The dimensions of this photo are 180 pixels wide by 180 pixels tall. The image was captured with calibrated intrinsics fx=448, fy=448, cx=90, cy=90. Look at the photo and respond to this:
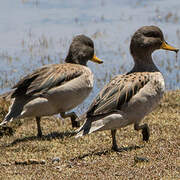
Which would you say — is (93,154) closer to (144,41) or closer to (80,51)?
(144,41)

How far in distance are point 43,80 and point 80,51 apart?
1.71 m

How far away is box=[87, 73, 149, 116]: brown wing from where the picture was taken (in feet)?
23.7

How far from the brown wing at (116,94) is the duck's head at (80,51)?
2.92m

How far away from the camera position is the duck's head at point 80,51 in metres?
10.4

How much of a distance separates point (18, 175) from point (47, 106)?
2741mm

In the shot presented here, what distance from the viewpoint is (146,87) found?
294 inches

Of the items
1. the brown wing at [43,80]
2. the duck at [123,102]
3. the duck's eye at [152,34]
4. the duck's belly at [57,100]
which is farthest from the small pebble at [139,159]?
the brown wing at [43,80]

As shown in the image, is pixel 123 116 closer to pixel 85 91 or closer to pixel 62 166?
pixel 62 166

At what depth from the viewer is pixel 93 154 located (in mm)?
7504

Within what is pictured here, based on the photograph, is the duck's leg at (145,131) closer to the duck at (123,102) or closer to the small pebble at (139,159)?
the duck at (123,102)

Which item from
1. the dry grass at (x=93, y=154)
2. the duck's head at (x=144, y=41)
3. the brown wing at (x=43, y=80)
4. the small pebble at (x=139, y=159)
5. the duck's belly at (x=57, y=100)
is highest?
the duck's head at (x=144, y=41)

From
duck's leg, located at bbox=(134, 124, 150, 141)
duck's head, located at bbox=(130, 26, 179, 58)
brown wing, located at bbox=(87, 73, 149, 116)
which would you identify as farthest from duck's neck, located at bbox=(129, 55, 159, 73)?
duck's leg, located at bbox=(134, 124, 150, 141)

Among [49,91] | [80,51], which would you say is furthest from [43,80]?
[80,51]

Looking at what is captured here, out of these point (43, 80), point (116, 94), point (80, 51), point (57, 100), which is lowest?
point (57, 100)
